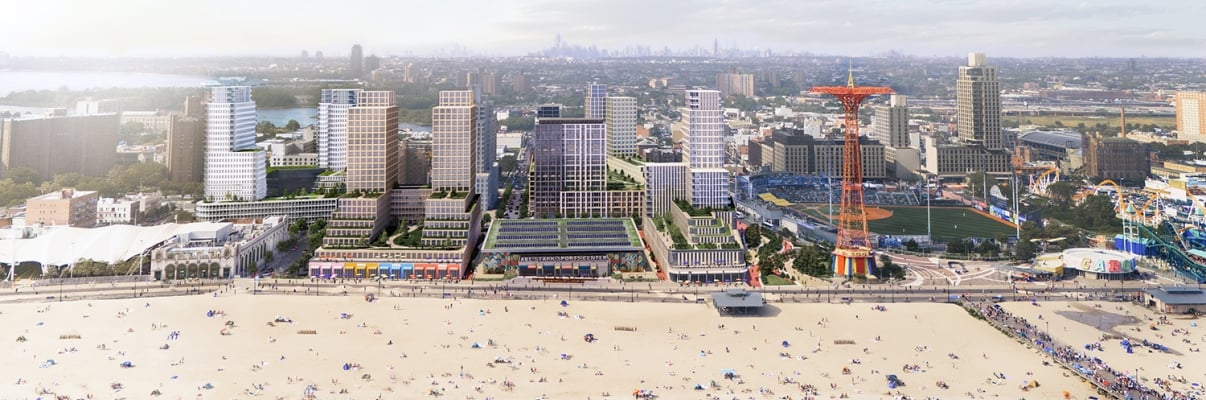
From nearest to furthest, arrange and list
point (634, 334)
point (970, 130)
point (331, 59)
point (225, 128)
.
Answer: point (634, 334), point (225, 128), point (331, 59), point (970, 130)

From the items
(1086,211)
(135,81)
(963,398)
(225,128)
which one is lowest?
(963,398)

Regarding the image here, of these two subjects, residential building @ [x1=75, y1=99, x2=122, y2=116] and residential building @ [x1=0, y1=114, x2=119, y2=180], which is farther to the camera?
residential building @ [x1=75, y1=99, x2=122, y2=116]

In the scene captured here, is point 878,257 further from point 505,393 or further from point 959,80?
point 959,80

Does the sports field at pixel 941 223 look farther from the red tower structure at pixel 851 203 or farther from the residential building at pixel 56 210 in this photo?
the residential building at pixel 56 210

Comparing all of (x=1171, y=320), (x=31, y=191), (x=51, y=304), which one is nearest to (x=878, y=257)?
(x=1171, y=320)

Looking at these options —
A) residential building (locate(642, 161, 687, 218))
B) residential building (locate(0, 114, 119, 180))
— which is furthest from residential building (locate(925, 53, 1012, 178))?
residential building (locate(0, 114, 119, 180))

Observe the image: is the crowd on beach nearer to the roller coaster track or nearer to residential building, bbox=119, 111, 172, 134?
the roller coaster track

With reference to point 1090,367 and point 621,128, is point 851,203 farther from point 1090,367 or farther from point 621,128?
point 621,128
